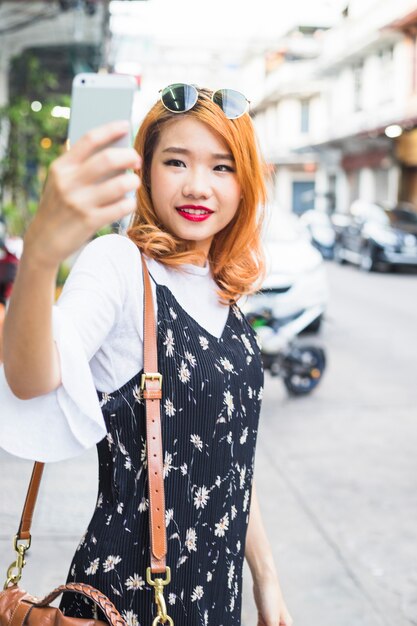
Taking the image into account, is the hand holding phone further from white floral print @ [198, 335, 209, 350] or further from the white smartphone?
white floral print @ [198, 335, 209, 350]

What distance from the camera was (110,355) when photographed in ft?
4.65

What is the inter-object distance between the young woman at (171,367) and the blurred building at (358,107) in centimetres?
2041

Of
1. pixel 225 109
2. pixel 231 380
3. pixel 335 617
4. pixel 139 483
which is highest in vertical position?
pixel 225 109

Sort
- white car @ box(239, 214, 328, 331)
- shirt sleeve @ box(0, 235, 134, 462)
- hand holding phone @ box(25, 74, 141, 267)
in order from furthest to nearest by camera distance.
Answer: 1. white car @ box(239, 214, 328, 331)
2. shirt sleeve @ box(0, 235, 134, 462)
3. hand holding phone @ box(25, 74, 141, 267)

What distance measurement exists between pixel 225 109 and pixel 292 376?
18.1 ft

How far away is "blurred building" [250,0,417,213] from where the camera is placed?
28062 millimetres

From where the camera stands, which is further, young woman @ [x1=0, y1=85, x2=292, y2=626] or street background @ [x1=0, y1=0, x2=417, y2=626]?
street background @ [x1=0, y1=0, x2=417, y2=626]

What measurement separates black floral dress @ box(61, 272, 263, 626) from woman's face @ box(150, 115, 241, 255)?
167 mm

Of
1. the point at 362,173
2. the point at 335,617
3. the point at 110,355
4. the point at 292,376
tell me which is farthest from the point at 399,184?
the point at 110,355

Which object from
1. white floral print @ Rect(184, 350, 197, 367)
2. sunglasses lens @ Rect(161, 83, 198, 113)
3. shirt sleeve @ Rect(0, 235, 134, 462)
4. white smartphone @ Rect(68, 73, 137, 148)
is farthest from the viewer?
sunglasses lens @ Rect(161, 83, 198, 113)

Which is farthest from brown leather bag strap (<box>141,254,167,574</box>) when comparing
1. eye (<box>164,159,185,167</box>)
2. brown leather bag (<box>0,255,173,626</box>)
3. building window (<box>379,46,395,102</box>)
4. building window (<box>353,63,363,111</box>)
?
building window (<box>353,63,363,111</box>)

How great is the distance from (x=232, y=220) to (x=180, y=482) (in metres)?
0.60

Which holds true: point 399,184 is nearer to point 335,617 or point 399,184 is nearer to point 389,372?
point 389,372

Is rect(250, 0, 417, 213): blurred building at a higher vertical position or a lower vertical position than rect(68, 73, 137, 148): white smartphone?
higher
